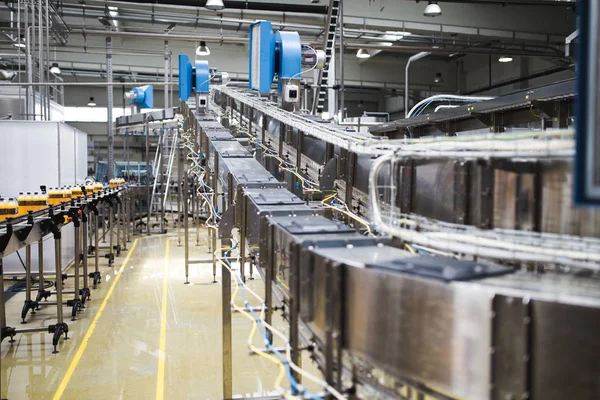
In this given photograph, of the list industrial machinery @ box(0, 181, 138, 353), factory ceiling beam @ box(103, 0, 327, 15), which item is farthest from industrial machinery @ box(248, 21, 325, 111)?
factory ceiling beam @ box(103, 0, 327, 15)

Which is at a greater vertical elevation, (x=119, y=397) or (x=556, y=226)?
(x=556, y=226)

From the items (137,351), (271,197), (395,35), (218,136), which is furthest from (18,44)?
(395,35)

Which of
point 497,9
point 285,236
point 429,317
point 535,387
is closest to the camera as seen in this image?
point 535,387

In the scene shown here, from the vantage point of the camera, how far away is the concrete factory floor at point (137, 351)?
11.5ft

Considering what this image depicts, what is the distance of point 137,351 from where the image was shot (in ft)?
13.8

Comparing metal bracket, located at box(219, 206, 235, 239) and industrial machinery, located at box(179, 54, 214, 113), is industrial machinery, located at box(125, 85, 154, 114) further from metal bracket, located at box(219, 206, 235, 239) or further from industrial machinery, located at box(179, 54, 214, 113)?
metal bracket, located at box(219, 206, 235, 239)

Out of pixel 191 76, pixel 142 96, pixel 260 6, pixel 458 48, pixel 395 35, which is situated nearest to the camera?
pixel 191 76

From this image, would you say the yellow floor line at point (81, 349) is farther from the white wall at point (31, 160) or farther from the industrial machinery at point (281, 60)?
the industrial machinery at point (281, 60)

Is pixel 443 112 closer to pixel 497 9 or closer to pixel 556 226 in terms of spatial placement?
pixel 556 226

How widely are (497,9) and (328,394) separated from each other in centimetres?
1134

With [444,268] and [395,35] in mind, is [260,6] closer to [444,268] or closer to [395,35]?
[395,35]

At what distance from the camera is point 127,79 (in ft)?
51.4

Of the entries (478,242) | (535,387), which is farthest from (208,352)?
(535,387)

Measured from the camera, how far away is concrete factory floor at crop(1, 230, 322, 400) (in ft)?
11.5
